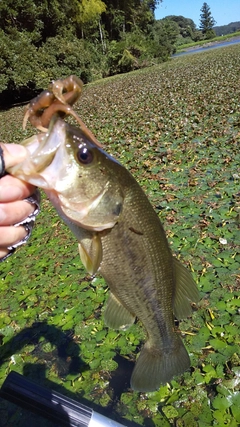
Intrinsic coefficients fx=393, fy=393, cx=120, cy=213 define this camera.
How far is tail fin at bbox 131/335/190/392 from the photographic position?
1.92 metres

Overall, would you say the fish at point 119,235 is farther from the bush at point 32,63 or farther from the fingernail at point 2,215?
the bush at point 32,63

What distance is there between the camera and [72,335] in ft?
11.1

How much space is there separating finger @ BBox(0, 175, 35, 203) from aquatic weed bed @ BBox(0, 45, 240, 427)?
1896mm

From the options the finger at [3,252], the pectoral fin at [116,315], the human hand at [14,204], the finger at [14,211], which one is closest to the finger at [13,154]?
the human hand at [14,204]

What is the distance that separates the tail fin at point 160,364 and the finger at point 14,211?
0.94 metres

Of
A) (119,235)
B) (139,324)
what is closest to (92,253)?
(119,235)

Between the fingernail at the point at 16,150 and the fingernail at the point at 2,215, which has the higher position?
the fingernail at the point at 16,150

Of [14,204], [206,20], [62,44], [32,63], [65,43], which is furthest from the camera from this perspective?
[206,20]

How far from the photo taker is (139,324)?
3299 millimetres

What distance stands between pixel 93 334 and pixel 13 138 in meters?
12.1

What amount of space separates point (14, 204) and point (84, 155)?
32 cm

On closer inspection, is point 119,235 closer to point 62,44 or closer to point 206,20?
point 62,44

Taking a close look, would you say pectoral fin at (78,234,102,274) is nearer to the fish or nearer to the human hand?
the fish

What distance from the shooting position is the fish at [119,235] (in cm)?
142
